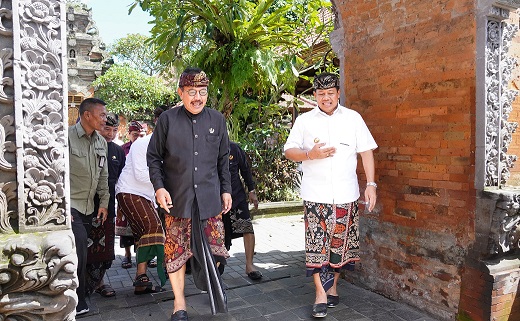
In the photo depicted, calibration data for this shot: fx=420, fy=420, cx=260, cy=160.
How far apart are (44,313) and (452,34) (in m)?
3.54

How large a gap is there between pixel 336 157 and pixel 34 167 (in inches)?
A: 91.3

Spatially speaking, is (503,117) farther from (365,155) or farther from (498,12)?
(365,155)

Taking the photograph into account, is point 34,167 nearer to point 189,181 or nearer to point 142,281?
point 189,181

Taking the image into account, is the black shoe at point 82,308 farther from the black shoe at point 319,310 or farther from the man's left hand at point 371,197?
the man's left hand at point 371,197

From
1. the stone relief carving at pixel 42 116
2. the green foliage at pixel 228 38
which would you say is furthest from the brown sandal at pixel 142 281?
the green foliage at pixel 228 38

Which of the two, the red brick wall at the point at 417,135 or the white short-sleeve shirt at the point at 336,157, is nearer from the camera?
the red brick wall at the point at 417,135

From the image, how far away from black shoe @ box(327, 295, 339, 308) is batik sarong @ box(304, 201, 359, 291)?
19 cm

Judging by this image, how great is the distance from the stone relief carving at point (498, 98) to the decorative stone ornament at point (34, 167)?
2991 millimetres

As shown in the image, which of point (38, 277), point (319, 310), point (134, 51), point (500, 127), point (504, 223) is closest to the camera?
point (38, 277)

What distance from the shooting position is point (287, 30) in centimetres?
773

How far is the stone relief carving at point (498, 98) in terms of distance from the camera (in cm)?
318

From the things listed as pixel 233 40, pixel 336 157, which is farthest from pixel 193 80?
pixel 233 40

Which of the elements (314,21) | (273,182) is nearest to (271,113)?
(273,182)

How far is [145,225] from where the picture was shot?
4.22 metres
